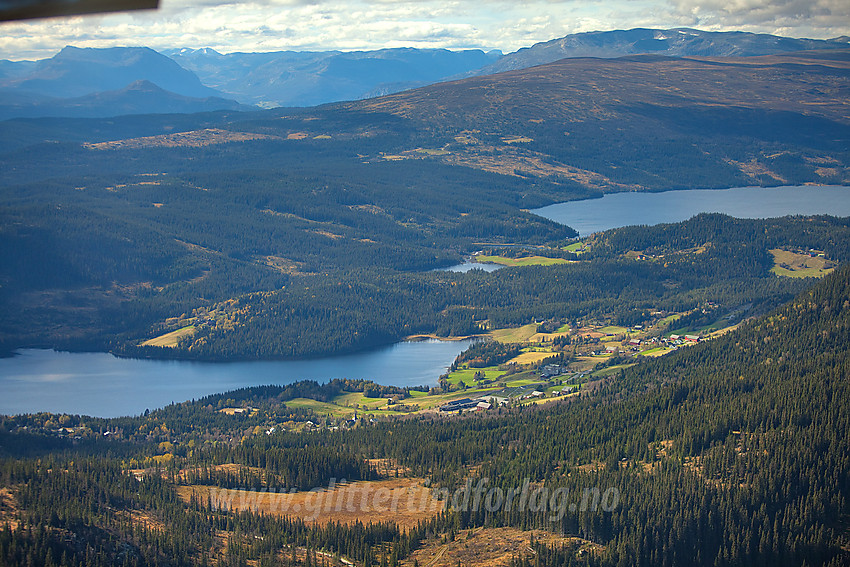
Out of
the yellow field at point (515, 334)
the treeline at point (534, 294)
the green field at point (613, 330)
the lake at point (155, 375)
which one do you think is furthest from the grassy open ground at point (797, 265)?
the lake at point (155, 375)

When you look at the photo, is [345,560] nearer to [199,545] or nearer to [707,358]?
[199,545]

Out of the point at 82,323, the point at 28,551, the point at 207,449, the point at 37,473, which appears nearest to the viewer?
the point at 28,551

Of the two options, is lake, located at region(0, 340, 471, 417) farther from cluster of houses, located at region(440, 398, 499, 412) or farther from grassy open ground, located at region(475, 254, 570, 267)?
grassy open ground, located at region(475, 254, 570, 267)

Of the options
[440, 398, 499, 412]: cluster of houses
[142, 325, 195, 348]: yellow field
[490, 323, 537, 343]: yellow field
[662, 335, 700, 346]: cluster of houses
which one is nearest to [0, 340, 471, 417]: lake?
[490, 323, 537, 343]: yellow field

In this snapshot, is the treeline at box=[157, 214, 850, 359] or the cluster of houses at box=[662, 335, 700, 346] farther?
the treeline at box=[157, 214, 850, 359]

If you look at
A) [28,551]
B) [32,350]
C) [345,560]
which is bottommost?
[32,350]

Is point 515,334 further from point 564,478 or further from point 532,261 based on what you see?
point 564,478

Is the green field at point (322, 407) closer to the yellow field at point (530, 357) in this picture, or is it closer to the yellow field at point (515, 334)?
the yellow field at point (530, 357)

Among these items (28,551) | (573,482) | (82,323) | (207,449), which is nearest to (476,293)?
(82,323)
